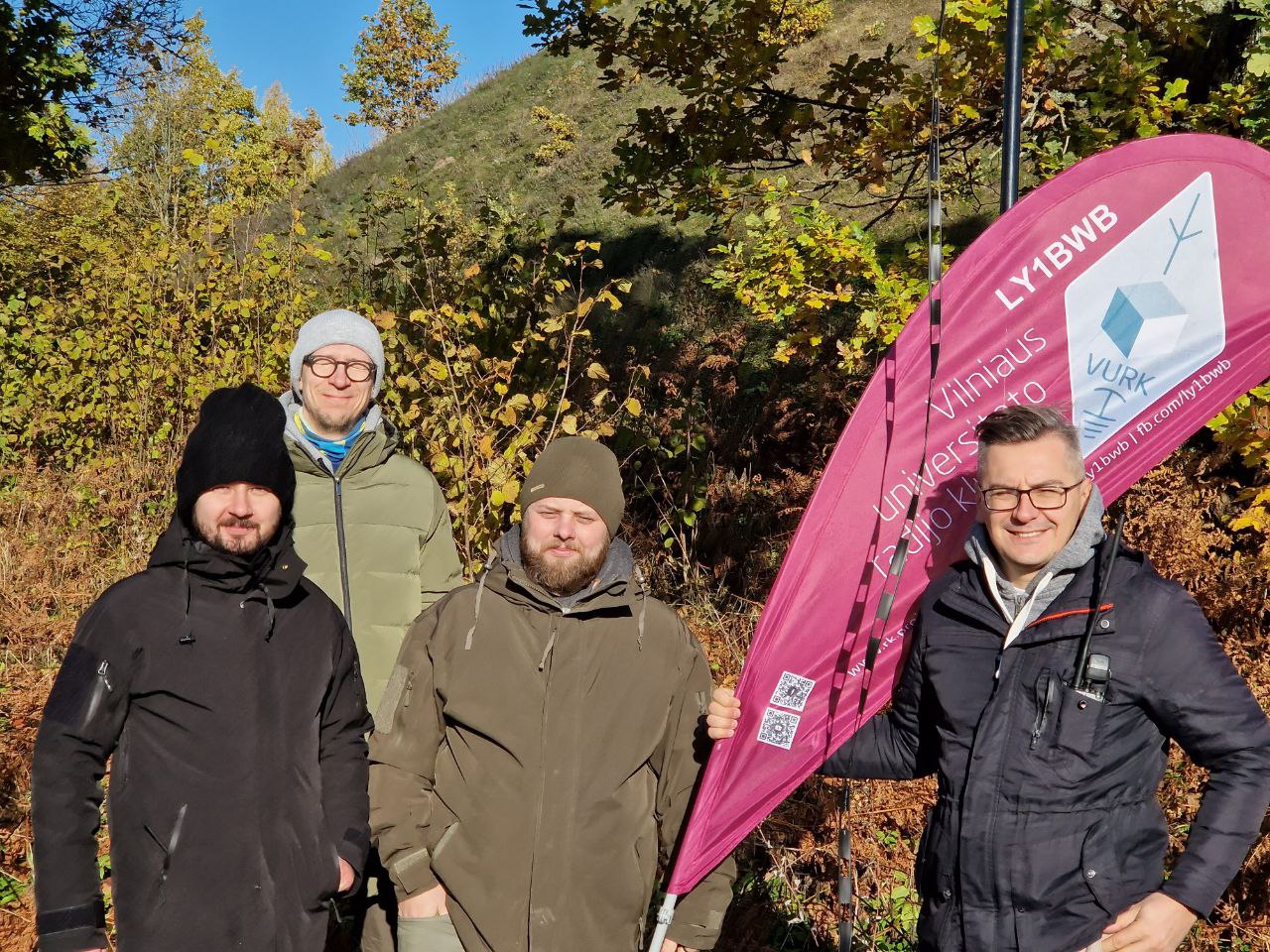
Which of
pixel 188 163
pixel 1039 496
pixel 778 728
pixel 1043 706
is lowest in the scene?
pixel 778 728

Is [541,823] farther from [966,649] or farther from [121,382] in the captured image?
[121,382]

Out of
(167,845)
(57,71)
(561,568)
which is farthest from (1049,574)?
(57,71)

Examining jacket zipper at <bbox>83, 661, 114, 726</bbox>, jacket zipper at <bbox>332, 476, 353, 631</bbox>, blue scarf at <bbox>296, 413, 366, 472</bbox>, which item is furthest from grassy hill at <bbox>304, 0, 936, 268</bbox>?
jacket zipper at <bbox>83, 661, 114, 726</bbox>

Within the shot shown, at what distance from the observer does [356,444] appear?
3.14 meters

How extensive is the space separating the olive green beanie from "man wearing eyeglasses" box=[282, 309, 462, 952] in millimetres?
759

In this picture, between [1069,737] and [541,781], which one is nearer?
[1069,737]

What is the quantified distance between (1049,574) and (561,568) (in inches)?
43.2

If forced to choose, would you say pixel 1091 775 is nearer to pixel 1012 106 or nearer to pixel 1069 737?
pixel 1069 737

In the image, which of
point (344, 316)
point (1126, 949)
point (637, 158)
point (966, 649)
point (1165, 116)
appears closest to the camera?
point (1126, 949)

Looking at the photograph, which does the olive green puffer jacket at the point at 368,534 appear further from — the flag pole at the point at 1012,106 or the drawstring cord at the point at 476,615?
the flag pole at the point at 1012,106

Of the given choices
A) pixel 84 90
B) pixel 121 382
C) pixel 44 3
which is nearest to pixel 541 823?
pixel 121 382

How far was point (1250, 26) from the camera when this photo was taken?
4926 millimetres

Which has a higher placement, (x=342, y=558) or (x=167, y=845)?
(x=342, y=558)

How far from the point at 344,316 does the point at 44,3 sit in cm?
926
